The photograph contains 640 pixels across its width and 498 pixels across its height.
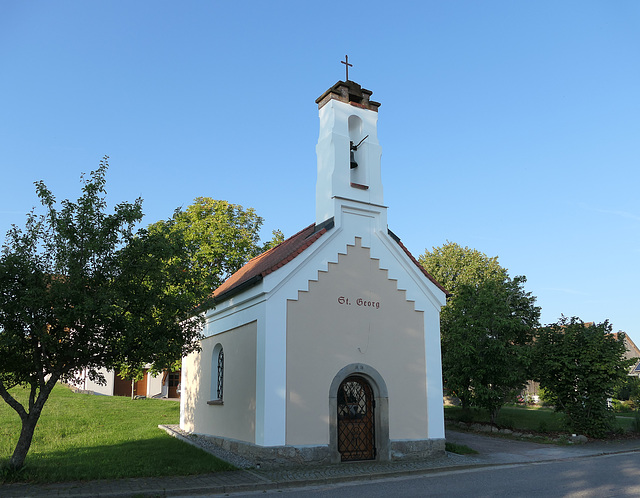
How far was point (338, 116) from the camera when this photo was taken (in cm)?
1586

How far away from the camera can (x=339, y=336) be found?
1439 centimetres

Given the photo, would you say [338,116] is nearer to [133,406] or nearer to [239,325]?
[239,325]

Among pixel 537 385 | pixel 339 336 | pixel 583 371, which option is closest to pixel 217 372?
pixel 339 336

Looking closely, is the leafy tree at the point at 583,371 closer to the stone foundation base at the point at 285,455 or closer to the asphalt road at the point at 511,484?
the asphalt road at the point at 511,484

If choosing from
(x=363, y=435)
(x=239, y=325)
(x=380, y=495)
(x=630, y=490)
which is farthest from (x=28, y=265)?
(x=630, y=490)

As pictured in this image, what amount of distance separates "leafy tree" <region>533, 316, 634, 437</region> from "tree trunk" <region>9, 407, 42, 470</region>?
17311 mm

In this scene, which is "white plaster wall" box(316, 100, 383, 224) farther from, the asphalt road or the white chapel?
the asphalt road

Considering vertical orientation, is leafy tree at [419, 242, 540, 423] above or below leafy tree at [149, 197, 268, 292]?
below

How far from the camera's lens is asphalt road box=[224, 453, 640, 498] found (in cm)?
992

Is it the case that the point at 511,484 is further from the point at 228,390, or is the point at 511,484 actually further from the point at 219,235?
the point at 219,235

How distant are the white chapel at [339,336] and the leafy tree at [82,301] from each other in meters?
2.75

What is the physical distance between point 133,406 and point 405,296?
1799 cm

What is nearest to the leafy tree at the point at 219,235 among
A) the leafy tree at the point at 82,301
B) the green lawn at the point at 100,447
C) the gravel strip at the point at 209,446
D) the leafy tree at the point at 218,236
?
the leafy tree at the point at 218,236

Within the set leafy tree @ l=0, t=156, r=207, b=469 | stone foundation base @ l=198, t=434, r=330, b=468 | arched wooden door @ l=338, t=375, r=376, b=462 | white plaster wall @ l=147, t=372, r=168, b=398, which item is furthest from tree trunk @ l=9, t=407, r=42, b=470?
white plaster wall @ l=147, t=372, r=168, b=398
